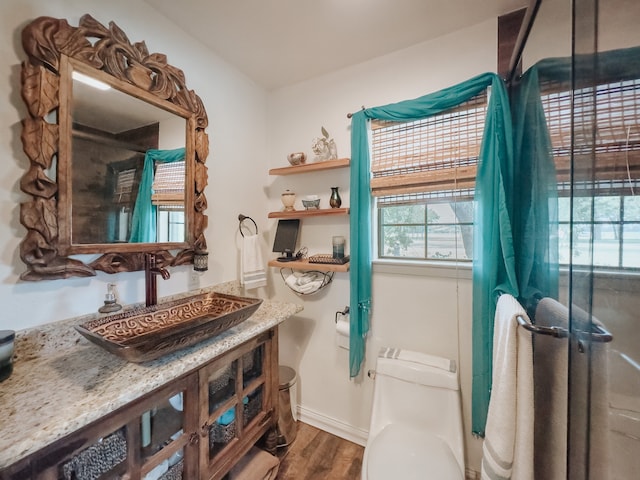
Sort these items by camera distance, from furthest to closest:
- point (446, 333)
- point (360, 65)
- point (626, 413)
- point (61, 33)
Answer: point (360, 65) → point (446, 333) → point (61, 33) → point (626, 413)

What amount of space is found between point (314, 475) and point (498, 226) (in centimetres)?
176

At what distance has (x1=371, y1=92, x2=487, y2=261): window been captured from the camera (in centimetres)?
140

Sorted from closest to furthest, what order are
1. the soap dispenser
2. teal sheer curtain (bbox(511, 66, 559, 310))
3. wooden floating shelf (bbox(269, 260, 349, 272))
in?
teal sheer curtain (bbox(511, 66, 559, 310)) → the soap dispenser → wooden floating shelf (bbox(269, 260, 349, 272))

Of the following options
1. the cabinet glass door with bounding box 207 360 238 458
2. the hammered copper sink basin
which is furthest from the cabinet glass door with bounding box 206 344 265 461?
the hammered copper sink basin

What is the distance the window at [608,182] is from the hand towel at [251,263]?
1650 mm

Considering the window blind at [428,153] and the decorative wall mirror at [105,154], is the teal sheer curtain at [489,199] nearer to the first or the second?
the window blind at [428,153]

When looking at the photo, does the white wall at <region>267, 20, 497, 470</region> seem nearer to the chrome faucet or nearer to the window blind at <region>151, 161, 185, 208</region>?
the window blind at <region>151, 161, 185, 208</region>

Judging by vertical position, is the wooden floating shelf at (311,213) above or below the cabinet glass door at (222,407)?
above

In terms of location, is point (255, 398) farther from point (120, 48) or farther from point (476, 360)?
point (120, 48)

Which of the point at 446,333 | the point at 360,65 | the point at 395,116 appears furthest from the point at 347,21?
the point at 446,333

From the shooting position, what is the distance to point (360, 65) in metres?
1.71

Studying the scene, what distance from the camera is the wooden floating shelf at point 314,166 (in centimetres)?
166

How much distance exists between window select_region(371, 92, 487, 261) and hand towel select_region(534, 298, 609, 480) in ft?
2.07

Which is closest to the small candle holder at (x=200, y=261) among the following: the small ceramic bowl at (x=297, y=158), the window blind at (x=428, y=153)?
the small ceramic bowl at (x=297, y=158)
